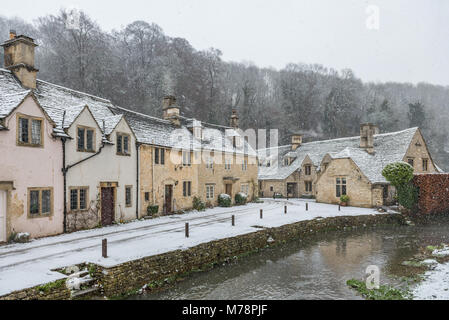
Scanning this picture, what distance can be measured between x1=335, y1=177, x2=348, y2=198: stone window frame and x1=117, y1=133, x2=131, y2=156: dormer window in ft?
76.4

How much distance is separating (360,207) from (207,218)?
17357 mm

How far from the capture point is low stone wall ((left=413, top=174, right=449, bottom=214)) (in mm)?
28016

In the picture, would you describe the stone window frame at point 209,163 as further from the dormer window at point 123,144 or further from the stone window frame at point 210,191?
the dormer window at point 123,144

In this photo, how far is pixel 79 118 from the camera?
60.5 feet

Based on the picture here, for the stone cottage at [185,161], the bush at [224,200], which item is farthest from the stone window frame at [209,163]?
the bush at [224,200]

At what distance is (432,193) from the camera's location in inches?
1117

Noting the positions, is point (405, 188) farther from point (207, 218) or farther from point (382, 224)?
point (207, 218)

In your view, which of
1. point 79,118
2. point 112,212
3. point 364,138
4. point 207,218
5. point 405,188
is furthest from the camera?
point 364,138

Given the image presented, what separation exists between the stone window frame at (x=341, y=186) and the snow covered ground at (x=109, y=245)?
13279 millimetres

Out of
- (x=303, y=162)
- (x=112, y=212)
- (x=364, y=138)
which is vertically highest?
(x=364, y=138)

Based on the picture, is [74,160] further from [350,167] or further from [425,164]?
[425,164]

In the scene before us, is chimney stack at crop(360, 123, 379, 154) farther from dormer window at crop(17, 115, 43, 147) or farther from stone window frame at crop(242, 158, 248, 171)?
dormer window at crop(17, 115, 43, 147)

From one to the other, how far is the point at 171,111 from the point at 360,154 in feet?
71.9

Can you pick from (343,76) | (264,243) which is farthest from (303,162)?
(343,76)
